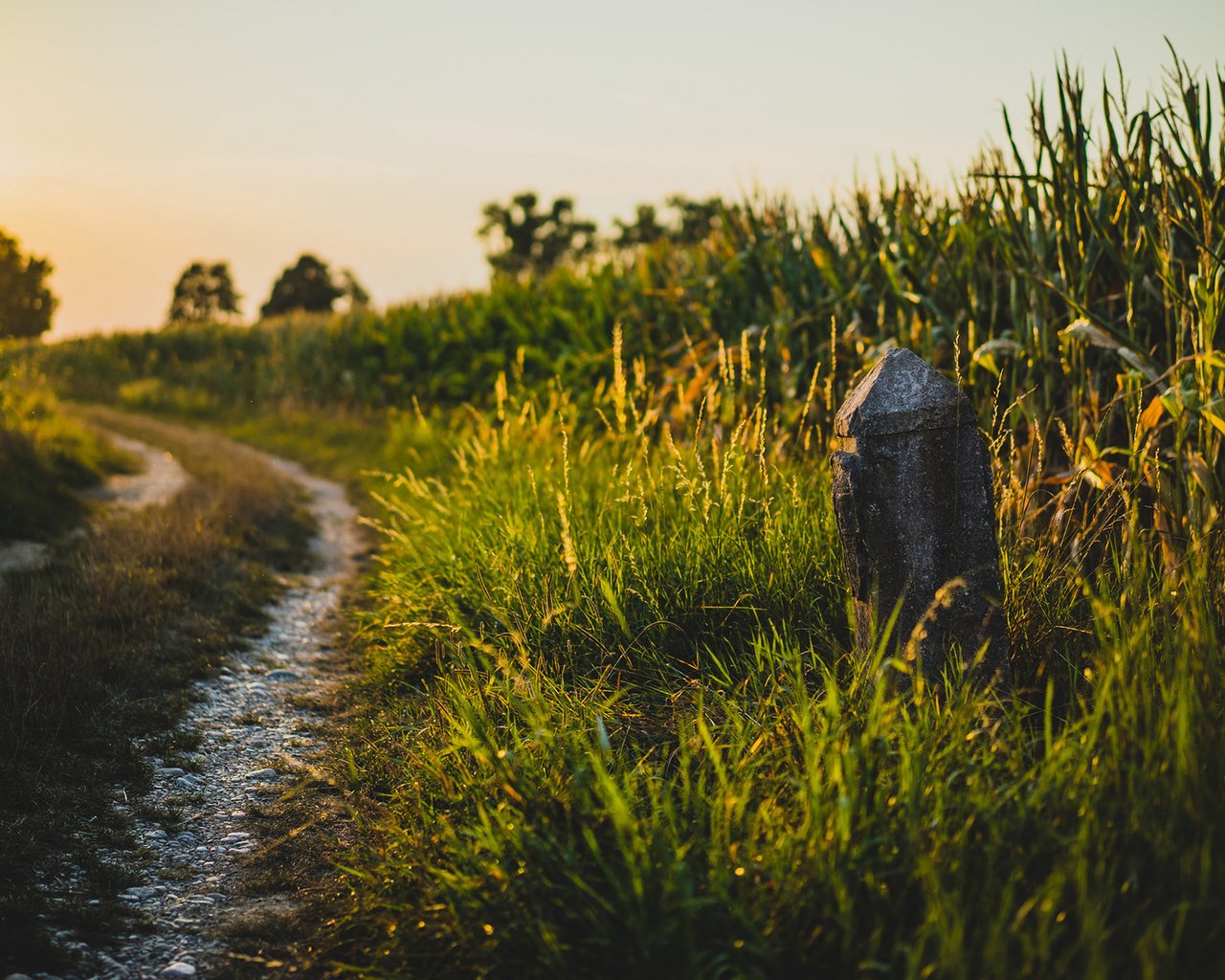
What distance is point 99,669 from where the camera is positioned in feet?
12.9

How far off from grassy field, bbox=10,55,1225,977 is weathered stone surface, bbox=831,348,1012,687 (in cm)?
22

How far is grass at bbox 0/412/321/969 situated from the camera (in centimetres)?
255

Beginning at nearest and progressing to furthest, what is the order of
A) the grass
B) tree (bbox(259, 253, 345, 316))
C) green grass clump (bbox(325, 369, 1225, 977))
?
green grass clump (bbox(325, 369, 1225, 977)) < the grass < tree (bbox(259, 253, 345, 316))

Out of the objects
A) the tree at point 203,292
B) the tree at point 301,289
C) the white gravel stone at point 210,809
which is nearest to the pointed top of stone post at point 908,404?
the white gravel stone at point 210,809

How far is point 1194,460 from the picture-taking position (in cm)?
306

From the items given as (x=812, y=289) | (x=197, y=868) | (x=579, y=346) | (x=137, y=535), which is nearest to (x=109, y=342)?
(x=579, y=346)

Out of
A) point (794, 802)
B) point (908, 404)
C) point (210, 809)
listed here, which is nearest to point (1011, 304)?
point (908, 404)

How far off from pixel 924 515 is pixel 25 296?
4877 centimetres

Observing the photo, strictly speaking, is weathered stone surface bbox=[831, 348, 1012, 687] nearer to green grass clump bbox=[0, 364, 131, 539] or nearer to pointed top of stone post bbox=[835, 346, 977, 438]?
pointed top of stone post bbox=[835, 346, 977, 438]

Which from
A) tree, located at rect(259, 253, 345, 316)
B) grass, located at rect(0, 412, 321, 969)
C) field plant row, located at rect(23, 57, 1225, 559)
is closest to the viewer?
grass, located at rect(0, 412, 321, 969)

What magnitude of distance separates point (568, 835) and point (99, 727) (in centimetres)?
244

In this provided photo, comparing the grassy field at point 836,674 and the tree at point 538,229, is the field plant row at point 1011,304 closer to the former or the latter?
the grassy field at point 836,674

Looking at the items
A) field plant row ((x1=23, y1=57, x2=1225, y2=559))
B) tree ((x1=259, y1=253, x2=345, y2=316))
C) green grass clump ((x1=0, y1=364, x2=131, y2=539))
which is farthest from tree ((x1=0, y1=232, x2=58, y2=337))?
field plant row ((x1=23, y1=57, x2=1225, y2=559))

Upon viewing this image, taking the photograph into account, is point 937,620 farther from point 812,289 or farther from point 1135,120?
point 812,289
